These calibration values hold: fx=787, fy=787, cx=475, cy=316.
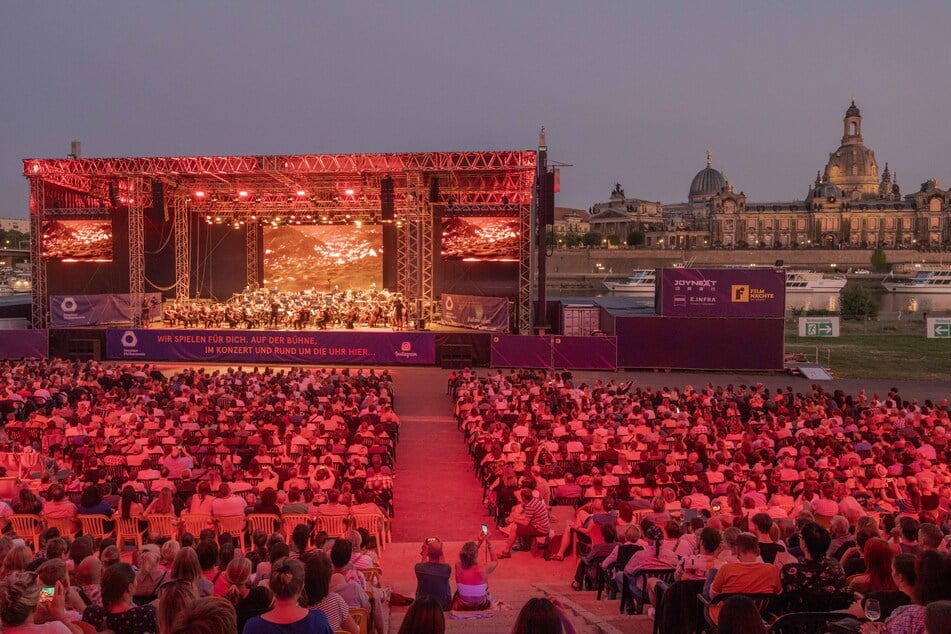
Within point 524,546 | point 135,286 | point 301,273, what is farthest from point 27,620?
point 301,273

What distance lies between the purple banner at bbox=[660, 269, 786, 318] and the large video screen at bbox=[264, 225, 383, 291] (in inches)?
486

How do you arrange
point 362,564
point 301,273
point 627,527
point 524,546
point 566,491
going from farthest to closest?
1. point 301,273
2. point 566,491
3. point 524,546
4. point 627,527
5. point 362,564

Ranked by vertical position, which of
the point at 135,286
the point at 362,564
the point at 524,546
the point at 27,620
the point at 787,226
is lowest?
the point at 524,546

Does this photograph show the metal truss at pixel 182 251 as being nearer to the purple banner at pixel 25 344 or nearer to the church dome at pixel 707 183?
the purple banner at pixel 25 344

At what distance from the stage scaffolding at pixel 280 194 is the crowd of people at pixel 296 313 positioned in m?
1.09

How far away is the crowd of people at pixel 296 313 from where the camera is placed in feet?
90.1

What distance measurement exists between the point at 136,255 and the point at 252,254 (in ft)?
17.0

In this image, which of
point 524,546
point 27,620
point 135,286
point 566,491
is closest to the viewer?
point 27,620

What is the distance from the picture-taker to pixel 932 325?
113 ft

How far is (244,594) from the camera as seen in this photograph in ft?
15.1

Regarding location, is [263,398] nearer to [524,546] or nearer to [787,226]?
[524,546]

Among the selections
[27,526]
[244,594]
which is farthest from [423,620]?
[27,526]

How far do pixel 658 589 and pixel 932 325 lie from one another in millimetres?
34696

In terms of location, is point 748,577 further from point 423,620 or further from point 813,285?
point 813,285
